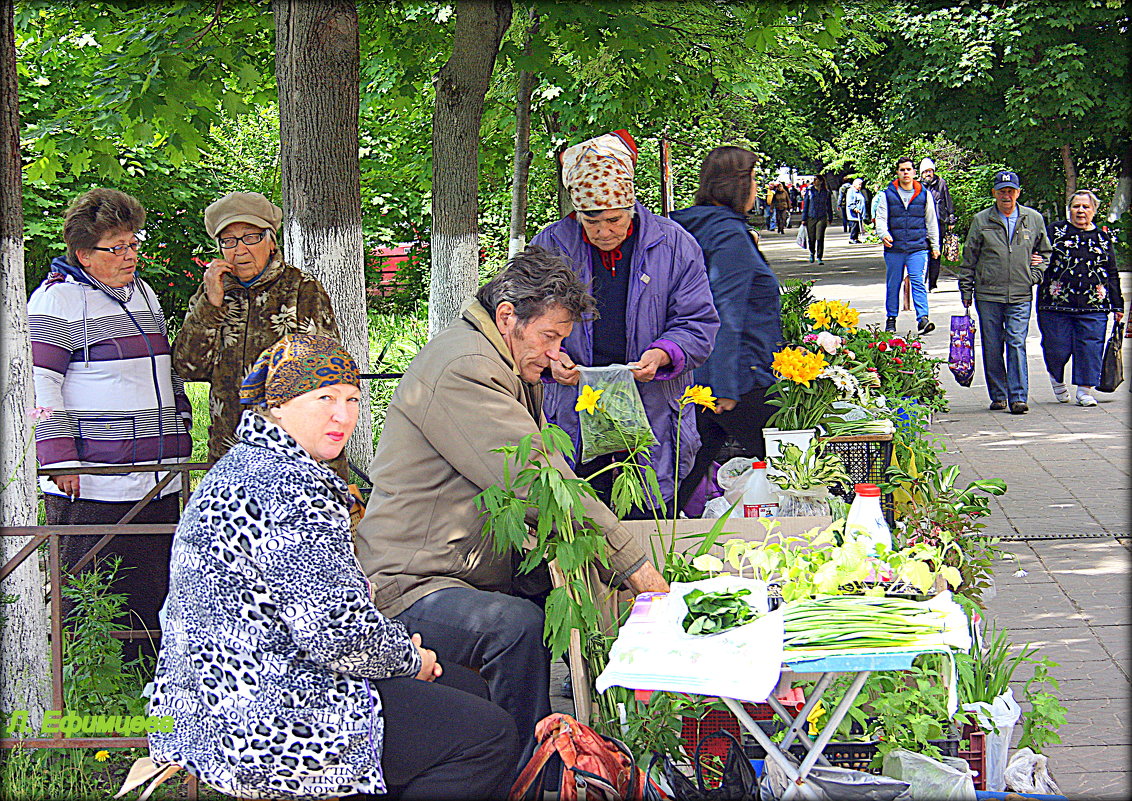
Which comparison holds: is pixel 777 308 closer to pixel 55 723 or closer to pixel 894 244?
pixel 55 723

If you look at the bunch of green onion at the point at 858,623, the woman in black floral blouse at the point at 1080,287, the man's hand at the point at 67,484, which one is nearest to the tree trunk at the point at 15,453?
the man's hand at the point at 67,484

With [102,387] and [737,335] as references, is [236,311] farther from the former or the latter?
[737,335]

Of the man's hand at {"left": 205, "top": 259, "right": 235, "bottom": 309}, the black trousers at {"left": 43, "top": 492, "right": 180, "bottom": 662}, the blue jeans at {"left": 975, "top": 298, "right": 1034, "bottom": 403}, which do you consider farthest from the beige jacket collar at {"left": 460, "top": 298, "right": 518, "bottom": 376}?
the blue jeans at {"left": 975, "top": 298, "right": 1034, "bottom": 403}

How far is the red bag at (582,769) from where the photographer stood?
2.87 m

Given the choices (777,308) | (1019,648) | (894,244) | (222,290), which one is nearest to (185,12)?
(222,290)

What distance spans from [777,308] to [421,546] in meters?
2.69

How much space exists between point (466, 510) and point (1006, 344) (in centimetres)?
769

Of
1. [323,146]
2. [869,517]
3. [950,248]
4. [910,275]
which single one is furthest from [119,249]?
[950,248]

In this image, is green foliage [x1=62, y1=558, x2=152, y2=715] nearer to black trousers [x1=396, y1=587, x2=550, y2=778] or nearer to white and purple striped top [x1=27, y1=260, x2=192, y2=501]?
white and purple striped top [x1=27, y1=260, x2=192, y2=501]

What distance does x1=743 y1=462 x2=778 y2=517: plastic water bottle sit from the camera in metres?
4.35

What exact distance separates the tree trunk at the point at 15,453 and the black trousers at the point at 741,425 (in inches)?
112

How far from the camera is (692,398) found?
4090mm

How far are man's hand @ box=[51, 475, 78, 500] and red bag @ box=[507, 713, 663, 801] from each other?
2.37 meters

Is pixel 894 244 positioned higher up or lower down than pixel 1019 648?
higher up
